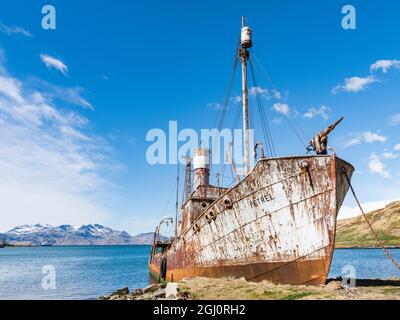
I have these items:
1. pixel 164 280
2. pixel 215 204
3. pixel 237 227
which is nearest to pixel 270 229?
pixel 237 227

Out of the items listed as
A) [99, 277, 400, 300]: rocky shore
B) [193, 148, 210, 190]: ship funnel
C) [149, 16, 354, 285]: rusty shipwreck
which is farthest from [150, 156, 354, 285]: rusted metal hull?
[193, 148, 210, 190]: ship funnel

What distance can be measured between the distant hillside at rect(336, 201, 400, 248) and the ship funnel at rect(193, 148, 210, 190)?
425ft

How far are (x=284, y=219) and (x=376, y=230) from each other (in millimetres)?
168792

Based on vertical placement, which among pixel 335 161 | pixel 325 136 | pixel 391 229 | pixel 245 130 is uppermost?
pixel 245 130

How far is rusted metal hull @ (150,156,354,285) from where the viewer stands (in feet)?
47.2

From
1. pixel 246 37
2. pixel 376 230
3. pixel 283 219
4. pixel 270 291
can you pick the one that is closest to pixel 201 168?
pixel 246 37

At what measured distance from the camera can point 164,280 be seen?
31.0m

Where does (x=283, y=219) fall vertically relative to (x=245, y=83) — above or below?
below

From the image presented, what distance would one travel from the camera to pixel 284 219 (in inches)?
594

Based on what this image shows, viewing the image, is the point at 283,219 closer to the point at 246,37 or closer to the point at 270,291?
the point at 270,291

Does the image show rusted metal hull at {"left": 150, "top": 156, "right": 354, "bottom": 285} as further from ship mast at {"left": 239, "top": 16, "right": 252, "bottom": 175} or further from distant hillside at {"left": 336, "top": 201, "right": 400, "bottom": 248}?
distant hillside at {"left": 336, "top": 201, "right": 400, "bottom": 248}

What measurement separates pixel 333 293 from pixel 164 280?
70.5 ft
